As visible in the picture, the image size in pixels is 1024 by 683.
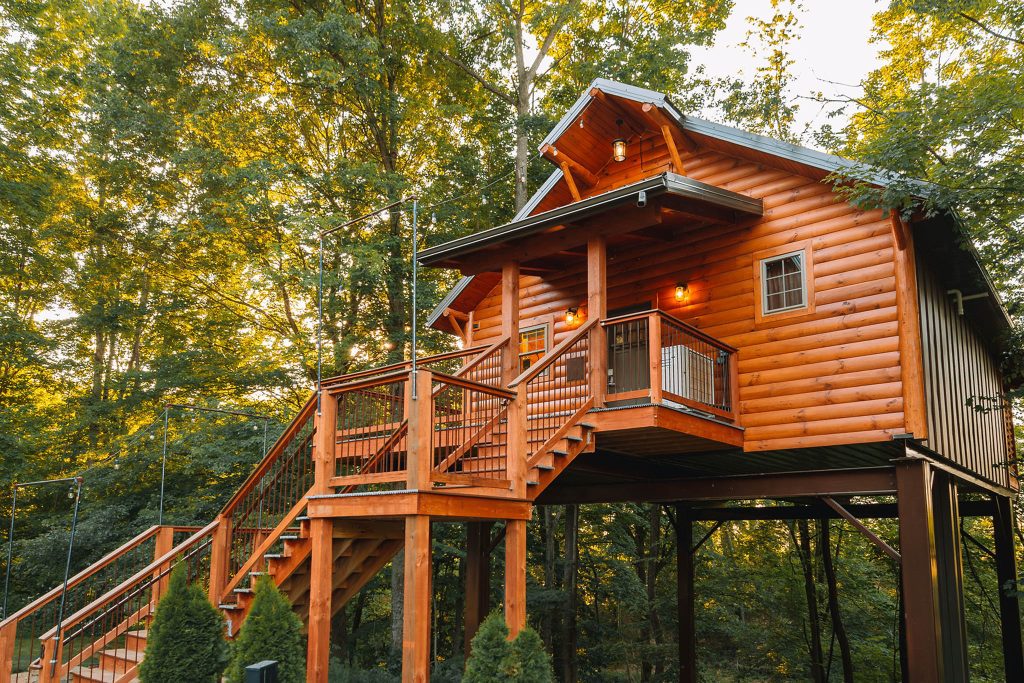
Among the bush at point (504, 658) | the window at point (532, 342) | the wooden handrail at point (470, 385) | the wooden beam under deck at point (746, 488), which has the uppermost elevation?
the window at point (532, 342)

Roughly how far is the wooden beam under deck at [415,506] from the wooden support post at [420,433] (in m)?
0.15

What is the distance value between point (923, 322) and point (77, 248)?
2037 centimetres

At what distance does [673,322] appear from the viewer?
940 centimetres

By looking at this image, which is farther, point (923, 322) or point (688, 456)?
point (688, 456)

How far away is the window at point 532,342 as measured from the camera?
1302cm

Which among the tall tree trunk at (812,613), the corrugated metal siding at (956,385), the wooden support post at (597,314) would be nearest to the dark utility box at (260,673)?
the wooden support post at (597,314)

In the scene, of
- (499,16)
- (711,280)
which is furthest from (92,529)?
(499,16)

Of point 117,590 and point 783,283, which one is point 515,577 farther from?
point 783,283

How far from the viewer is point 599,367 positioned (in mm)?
9555

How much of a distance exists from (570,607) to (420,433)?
11.8m

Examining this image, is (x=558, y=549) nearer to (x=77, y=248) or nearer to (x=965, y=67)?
(x=77, y=248)

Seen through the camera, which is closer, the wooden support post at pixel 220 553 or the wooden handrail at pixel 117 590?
the wooden handrail at pixel 117 590

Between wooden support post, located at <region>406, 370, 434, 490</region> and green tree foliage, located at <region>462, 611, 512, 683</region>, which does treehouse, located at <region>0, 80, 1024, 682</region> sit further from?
green tree foliage, located at <region>462, 611, 512, 683</region>

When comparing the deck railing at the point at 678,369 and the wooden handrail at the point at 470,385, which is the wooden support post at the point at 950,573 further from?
the wooden handrail at the point at 470,385
